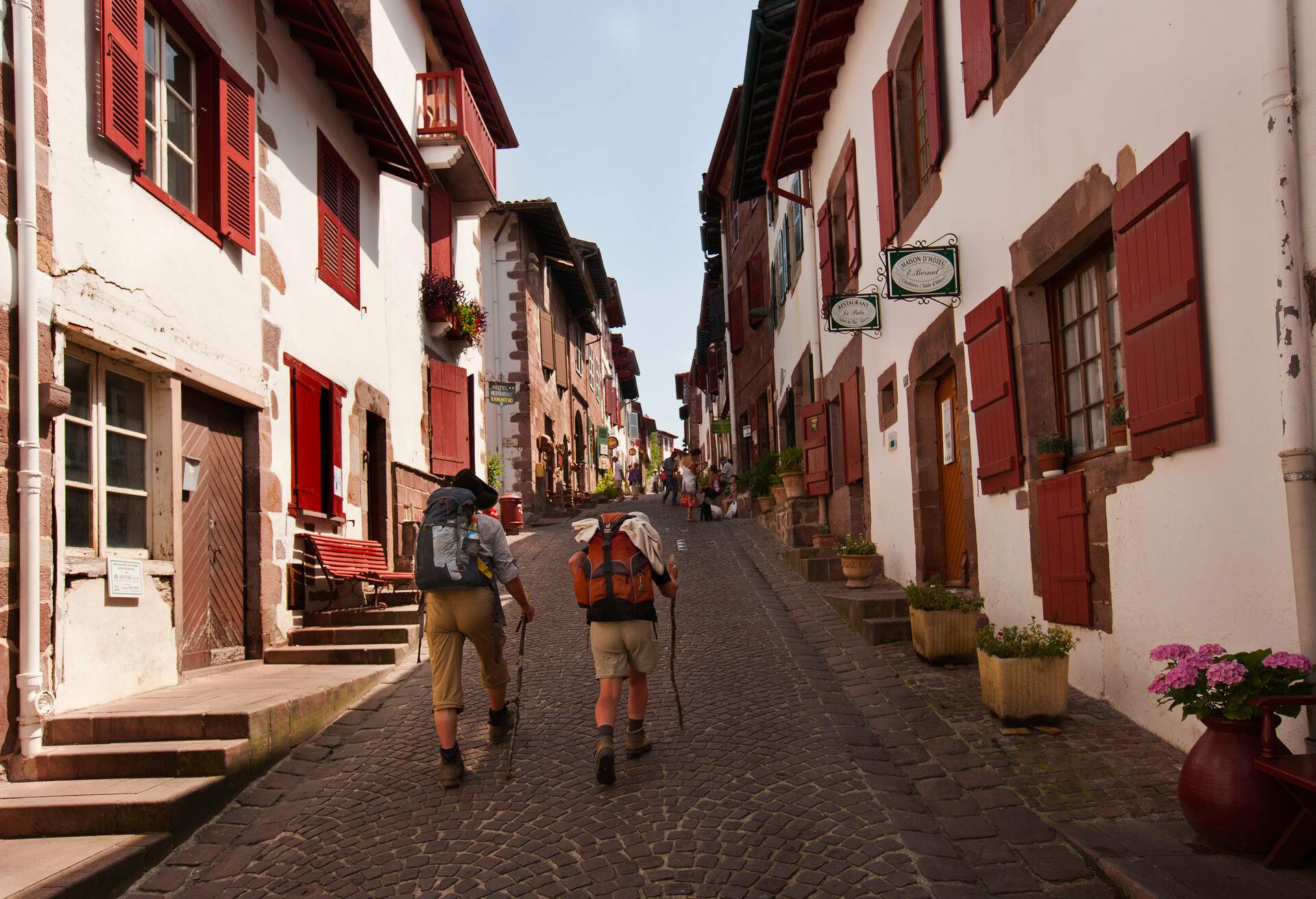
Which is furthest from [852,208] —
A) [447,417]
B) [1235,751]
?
[1235,751]

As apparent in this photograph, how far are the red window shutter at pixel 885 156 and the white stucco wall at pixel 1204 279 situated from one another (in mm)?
2126

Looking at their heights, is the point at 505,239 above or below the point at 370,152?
above

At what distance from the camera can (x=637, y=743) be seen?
5.63 m

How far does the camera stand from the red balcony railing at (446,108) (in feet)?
46.7

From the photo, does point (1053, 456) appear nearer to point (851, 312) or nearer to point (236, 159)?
point (851, 312)

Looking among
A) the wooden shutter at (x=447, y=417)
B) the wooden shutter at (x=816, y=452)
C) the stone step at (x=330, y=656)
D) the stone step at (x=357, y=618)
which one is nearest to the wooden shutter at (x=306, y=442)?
the stone step at (x=357, y=618)

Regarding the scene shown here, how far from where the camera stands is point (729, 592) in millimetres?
11281

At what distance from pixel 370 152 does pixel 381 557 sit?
4859 millimetres

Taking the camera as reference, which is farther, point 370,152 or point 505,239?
point 505,239

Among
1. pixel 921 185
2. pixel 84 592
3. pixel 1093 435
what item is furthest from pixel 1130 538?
pixel 84 592

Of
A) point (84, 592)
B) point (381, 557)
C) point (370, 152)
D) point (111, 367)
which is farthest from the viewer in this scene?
point (370, 152)

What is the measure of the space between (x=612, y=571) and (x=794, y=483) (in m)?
9.63

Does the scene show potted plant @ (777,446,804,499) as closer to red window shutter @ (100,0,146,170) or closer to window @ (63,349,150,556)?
window @ (63,349,150,556)

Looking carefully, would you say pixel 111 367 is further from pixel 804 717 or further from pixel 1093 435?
pixel 1093 435
